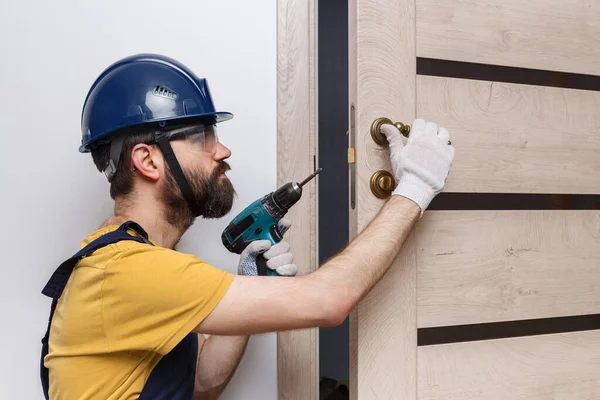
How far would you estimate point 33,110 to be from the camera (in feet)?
3.64

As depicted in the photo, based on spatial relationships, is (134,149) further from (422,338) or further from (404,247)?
(422,338)

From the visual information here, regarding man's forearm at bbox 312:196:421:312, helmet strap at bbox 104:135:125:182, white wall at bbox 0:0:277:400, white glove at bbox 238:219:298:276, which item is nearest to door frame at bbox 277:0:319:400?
white wall at bbox 0:0:277:400

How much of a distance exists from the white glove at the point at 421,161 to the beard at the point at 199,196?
37 centimetres

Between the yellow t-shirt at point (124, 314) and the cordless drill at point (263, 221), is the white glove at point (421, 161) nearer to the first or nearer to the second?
the cordless drill at point (263, 221)

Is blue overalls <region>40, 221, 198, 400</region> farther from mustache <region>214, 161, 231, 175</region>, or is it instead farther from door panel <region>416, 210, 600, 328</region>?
door panel <region>416, 210, 600, 328</region>

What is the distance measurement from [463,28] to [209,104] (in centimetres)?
60

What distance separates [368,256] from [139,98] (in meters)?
0.55

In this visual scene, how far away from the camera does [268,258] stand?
102cm

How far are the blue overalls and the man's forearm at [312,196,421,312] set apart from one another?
35 centimetres

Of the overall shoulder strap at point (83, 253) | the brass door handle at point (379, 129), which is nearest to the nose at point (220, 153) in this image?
the overall shoulder strap at point (83, 253)

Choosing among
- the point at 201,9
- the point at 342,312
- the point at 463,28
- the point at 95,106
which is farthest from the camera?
the point at 201,9

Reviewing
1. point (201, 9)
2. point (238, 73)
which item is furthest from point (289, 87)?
point (201, 9)

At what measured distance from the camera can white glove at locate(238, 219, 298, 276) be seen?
3.30ft

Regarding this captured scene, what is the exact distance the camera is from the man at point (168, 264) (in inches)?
31.5
